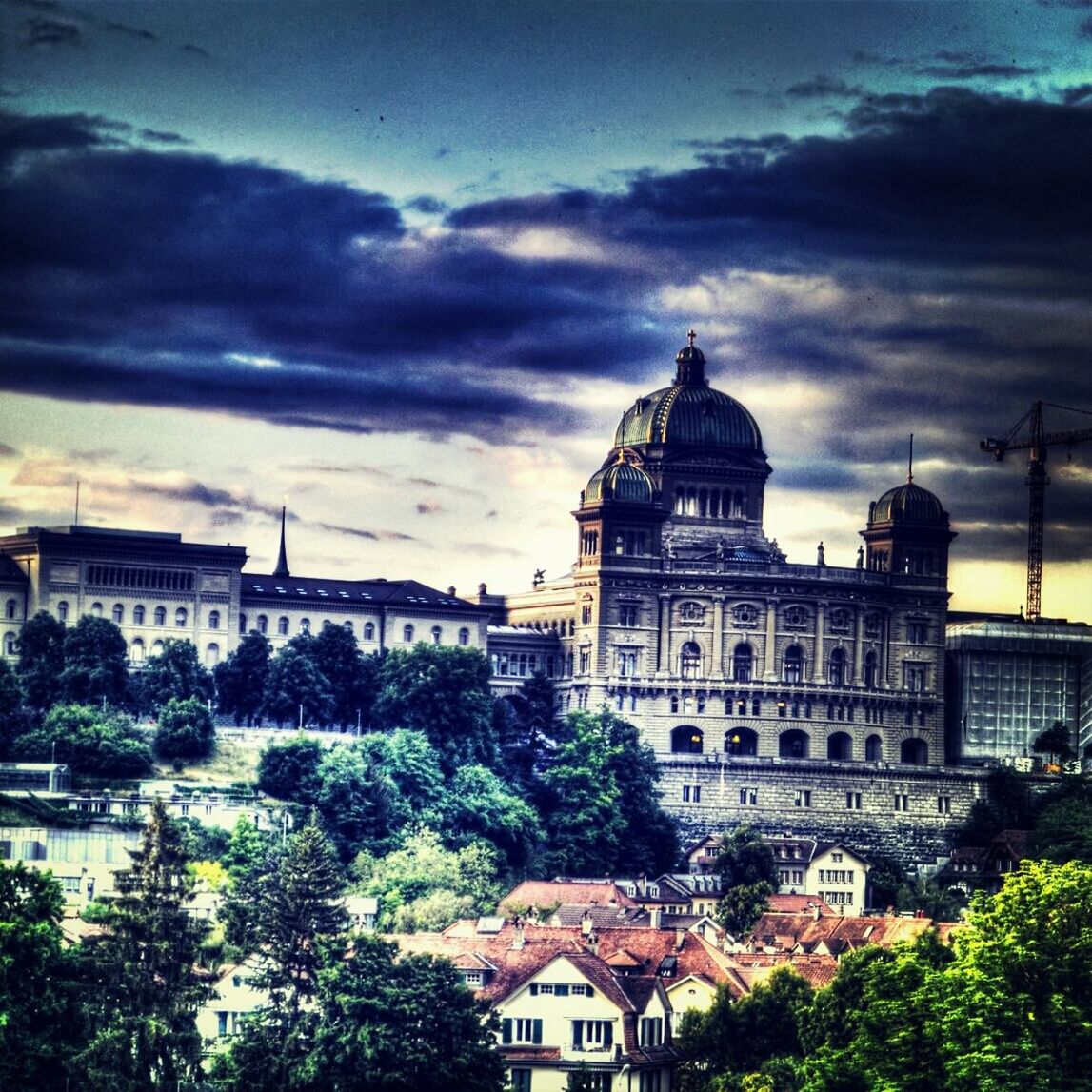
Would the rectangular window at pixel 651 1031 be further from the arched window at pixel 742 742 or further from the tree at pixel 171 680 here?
the arched window at pixel 742 742

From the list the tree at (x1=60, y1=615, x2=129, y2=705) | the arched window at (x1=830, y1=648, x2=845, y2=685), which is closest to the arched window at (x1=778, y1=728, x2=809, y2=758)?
the arched window at (x1=830, y1=648, x2=845, y2=685)

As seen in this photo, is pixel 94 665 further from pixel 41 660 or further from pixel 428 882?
pixel 428 882

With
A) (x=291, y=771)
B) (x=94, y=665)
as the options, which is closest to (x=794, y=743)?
(x=291, y=771)

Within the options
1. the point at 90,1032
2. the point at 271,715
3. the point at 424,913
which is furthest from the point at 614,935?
the point at 271,715

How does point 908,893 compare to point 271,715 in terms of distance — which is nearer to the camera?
point 908,893

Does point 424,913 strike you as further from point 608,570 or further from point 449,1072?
point 608,570

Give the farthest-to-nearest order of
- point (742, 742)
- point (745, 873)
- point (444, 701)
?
point (742, 742), point (444, 701), point (745, 873)
